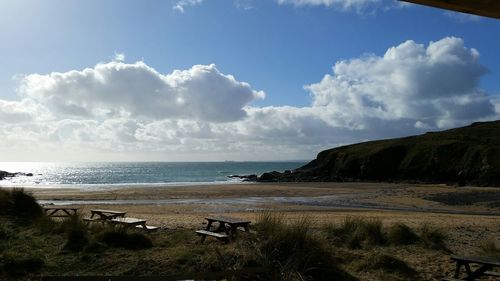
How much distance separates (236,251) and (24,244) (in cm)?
373

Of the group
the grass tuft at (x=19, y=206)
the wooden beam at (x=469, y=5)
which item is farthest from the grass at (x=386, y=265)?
the grass tuft at (x=19, y=206)

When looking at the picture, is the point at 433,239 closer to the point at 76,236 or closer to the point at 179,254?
the point at 179,254

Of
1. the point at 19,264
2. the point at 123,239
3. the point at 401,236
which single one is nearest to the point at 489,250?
the point at 401,236

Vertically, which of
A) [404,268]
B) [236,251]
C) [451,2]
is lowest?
[404,268]

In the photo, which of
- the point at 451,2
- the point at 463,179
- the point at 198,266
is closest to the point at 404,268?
the point at 198,266

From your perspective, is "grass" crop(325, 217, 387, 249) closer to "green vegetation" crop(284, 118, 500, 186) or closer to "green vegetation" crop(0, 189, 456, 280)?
"green vegetation" crop(0, 189, 456, 280)

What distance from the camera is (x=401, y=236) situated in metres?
10.6

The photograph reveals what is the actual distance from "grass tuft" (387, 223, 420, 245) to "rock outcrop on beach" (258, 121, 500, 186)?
139 ft

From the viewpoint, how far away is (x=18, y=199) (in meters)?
11.3

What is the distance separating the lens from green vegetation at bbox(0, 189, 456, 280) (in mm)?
6477

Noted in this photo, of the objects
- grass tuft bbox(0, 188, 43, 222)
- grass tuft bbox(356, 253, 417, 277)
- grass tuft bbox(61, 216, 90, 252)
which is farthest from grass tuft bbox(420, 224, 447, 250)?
grass tuft bbox(0, 188, 43, 222)

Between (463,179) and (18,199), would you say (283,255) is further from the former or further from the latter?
(463,179)

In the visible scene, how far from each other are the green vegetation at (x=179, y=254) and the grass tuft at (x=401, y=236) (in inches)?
24.7

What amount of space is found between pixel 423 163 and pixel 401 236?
5433cm
